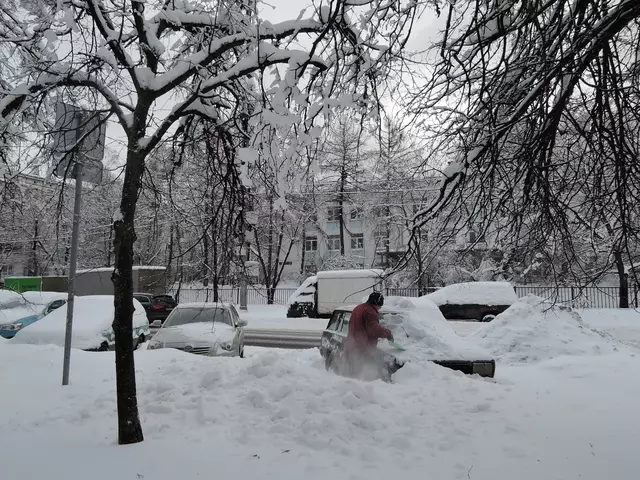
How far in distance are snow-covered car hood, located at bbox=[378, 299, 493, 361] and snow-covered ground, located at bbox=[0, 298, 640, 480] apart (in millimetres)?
393

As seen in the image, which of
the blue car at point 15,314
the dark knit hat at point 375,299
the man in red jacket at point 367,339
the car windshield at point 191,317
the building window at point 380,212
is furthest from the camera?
the building window at point 380,212

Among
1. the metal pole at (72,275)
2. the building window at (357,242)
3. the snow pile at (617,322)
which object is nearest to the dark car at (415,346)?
the metal pole at (72,275)

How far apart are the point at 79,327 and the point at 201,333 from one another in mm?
3179

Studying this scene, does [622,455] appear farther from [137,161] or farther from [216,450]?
[137,161]

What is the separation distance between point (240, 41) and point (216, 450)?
3768 mm

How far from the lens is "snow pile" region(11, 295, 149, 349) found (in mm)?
10203

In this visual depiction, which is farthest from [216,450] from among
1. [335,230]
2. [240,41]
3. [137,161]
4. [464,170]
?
[335,230]

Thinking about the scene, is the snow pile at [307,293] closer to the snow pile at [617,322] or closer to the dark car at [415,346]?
the snow pile at [617,322]

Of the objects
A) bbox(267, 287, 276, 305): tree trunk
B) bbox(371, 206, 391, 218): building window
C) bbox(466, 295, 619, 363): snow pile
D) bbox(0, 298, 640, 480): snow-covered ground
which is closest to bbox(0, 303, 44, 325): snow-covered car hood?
bbox(0, 298, 640, 480): snow-covered ground

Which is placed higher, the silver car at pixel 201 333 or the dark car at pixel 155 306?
the silver car at pixel 201 333

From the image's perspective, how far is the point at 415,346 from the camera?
24.0 feet

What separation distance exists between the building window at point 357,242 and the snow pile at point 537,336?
28.1 meters

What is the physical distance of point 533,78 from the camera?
13.8 ft

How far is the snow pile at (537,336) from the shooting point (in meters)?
9.57
